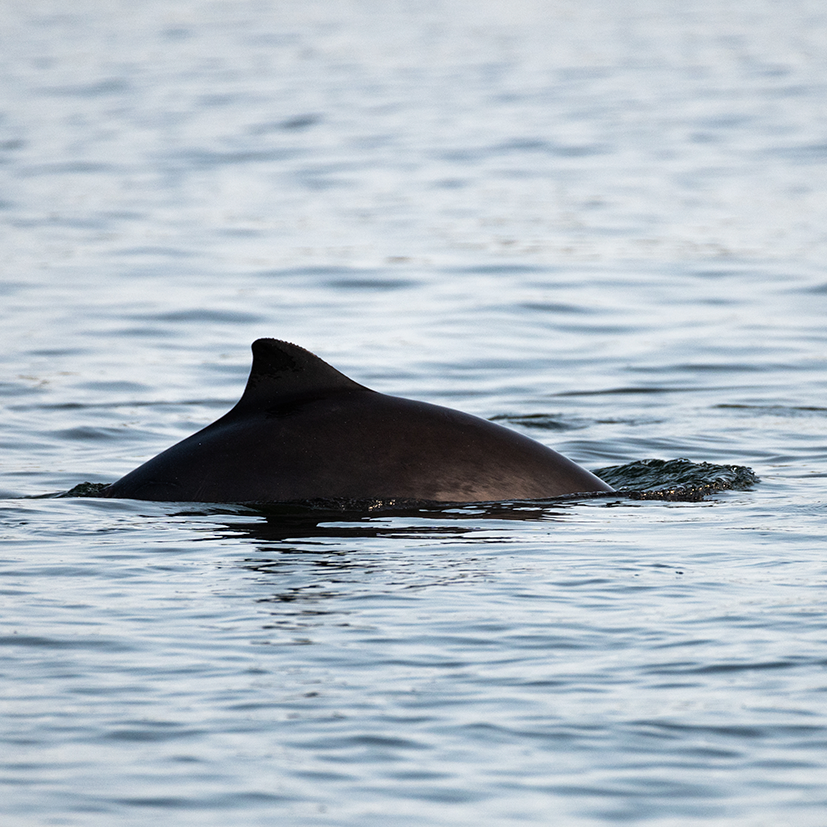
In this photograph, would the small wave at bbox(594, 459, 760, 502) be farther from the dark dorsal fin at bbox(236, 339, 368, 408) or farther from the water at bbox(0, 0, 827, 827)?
the dark dorsal fin at bbox(236, 339, 368, 408)

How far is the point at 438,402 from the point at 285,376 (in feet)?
18.3

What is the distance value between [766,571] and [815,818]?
115 inches

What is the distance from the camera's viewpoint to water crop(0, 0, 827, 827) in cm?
576

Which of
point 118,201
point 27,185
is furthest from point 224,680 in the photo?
point 27,185

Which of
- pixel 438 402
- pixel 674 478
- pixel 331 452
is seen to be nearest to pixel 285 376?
pixel 331 452

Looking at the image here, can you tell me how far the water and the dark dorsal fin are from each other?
61 cm

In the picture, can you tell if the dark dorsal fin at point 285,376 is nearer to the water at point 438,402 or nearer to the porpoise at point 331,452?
the porpoise at point 331,452

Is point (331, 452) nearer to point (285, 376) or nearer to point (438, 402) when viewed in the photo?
point (285, 376)

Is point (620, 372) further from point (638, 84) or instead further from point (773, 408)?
point (638, 84)

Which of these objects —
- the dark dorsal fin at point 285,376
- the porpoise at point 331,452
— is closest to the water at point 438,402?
the porpoise at point 331,452

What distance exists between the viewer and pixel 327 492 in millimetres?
8883

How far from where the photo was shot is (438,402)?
14523 millimetres

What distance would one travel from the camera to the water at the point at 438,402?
18.9 ft

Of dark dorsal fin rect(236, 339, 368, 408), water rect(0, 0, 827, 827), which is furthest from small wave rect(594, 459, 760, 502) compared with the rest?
dark dorsal fin rect(236, 339, 368, 408)
